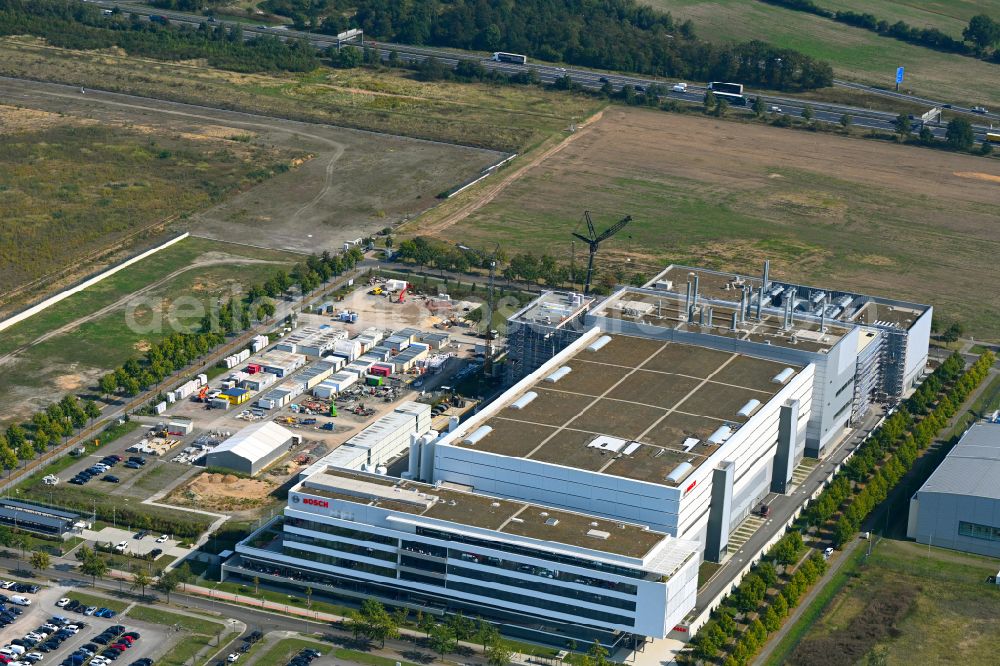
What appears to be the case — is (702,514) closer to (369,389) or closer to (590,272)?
(369,389)

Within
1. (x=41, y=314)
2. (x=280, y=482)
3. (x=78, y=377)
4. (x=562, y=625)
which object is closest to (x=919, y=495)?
(x=562, y=625)

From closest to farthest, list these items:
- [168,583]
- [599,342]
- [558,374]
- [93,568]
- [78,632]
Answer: [78,632] → [168,583] → [93,568] → [558,374] → [599,342]

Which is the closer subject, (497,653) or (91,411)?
(497,653)

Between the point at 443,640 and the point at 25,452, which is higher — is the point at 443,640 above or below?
below

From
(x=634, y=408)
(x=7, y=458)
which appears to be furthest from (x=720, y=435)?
(x=7, y=458)

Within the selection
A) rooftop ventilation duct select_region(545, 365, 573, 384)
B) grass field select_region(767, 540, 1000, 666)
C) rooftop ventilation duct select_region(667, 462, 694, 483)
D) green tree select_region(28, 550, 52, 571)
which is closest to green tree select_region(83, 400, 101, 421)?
green tree select_region(28, 550, 52, 571)

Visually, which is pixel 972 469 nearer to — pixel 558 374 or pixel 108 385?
pixel 558 374

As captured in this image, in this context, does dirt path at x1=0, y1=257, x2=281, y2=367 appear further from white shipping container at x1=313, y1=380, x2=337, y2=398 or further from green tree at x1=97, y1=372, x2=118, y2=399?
white shipping container at x1=313, y1=380, x2=337, y2=398
